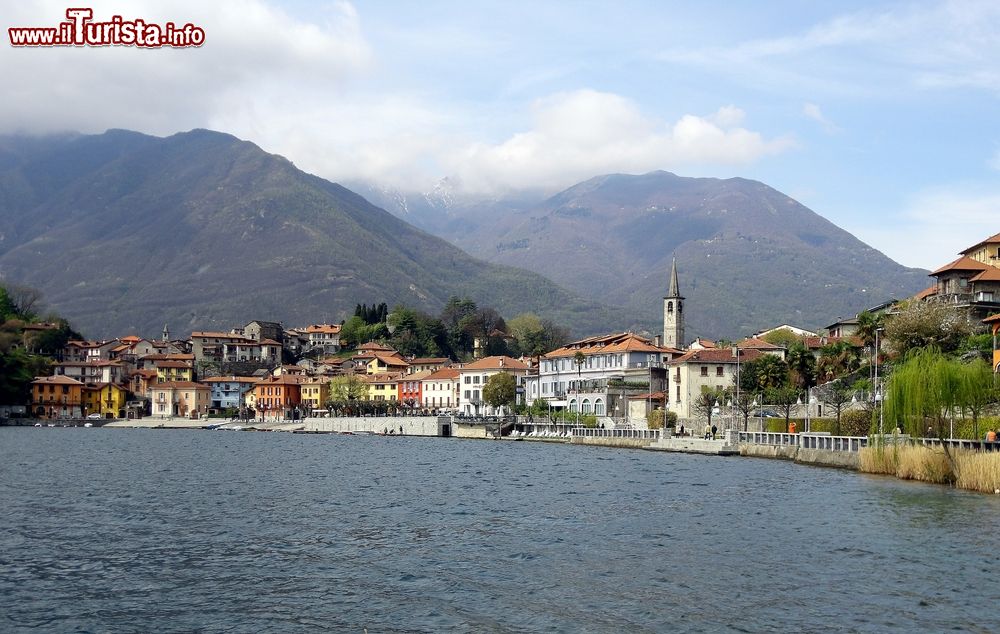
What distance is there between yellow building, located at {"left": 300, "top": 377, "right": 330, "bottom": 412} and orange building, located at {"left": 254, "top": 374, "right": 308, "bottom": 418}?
3.91 feet

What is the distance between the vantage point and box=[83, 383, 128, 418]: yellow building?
575 feet

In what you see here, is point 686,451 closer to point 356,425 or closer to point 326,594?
point 326,594

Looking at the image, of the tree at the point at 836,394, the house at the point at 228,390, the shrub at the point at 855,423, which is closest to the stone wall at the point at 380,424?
the house at the point at 228,390

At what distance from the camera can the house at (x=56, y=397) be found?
Answer: 547ft

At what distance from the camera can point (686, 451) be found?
80375 mm

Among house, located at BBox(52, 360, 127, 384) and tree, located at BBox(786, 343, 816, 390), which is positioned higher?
house, located at BBox(52, 360, 127, 384)

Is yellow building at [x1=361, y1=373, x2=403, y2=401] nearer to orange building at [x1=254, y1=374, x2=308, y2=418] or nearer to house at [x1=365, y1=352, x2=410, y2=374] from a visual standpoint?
house at [x1=365, y1=352, x2=410, y2=374]

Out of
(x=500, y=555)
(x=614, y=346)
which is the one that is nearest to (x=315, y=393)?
(x=614, y=346)

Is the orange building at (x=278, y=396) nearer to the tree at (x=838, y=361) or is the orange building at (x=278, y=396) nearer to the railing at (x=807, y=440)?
the tree at (x=838, y=361)

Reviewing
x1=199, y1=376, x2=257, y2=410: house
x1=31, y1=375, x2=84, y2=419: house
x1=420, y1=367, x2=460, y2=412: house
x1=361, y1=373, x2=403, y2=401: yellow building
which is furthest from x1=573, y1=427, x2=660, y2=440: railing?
x1=31, y1=375, x2=84, y2=419: house

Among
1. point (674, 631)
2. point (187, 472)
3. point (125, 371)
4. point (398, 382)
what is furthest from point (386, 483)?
point (125, 371)

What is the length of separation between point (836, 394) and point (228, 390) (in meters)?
133

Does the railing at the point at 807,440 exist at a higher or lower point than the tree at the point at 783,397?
lower

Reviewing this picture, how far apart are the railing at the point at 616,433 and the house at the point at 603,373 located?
7.96 m
